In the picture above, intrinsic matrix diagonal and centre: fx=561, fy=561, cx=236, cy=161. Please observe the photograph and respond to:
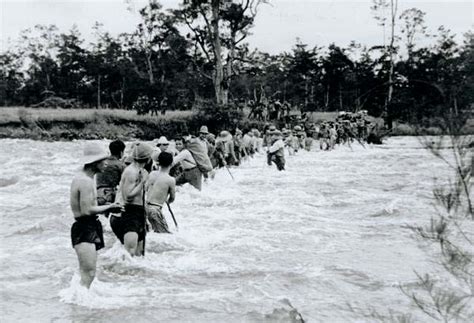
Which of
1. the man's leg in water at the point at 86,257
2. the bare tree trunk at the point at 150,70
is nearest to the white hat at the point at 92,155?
the man's leg in water at the point at 86,257

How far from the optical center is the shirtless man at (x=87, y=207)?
5.00 metres

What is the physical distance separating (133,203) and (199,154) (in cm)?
536

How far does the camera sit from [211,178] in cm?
1432

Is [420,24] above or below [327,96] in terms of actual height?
above

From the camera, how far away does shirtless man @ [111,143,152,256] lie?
20.4ft

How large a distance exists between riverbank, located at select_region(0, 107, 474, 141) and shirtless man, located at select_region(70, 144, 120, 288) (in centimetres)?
2666

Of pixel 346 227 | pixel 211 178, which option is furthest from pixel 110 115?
pixel 346 227

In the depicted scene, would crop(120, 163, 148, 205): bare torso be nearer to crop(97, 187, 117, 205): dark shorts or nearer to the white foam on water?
the white foam on water

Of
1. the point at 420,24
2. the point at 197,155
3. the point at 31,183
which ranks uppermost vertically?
the point at 420,24

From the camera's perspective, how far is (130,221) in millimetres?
6262

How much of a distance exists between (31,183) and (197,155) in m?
6.94

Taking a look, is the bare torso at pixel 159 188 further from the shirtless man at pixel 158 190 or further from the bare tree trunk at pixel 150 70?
the bare tree trunk at pixel 150 70

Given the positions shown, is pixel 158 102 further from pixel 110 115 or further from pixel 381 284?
pixel 381 284

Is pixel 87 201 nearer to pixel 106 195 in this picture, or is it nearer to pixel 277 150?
pixel 106 195
